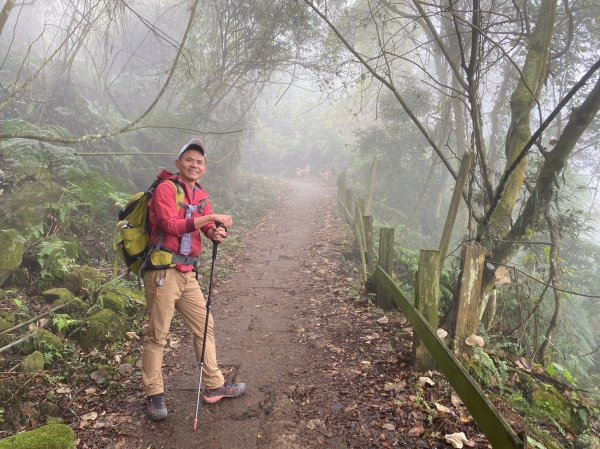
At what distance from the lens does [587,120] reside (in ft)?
16.7

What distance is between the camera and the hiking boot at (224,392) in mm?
3854

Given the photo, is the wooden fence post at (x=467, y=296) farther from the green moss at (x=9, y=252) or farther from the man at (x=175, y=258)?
the green moss at (x=9, y=252)

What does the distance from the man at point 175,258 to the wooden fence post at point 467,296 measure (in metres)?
2.30

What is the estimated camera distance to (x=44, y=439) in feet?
9.27

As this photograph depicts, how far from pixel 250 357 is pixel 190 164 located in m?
2.63

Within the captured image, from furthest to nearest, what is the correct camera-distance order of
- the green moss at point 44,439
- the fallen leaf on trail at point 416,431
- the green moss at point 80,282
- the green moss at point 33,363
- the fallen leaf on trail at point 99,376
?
the green moss at point 80,282 → the fallen leaf on trail at point 99,376 → the green moss at point 33,363 → the fallen leaf on trail at point 416,431 → the green moss at point 44,439

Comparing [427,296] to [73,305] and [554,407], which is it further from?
[73,305]

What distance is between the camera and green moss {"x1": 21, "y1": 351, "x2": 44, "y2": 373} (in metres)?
4.04

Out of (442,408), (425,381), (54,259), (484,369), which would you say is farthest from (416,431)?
(54,259)

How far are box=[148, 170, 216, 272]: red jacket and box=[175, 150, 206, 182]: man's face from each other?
0.08 metres

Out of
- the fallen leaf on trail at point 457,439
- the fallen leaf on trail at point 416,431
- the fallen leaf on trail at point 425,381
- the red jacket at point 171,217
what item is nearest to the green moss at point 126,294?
the red jacket at point 171,217

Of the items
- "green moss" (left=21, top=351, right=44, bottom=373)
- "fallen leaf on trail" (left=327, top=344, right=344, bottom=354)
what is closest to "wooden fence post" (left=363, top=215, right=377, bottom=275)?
"fallen leaf on trail" (left=327, top=344, right=344, bottom=354)

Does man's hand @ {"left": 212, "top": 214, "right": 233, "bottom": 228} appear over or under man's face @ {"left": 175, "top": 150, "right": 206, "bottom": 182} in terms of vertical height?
under

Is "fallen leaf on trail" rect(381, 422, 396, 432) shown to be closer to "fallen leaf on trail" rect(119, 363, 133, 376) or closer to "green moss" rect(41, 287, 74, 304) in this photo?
"fallen leaf on trail" rect(119, 363, 133, 376)
